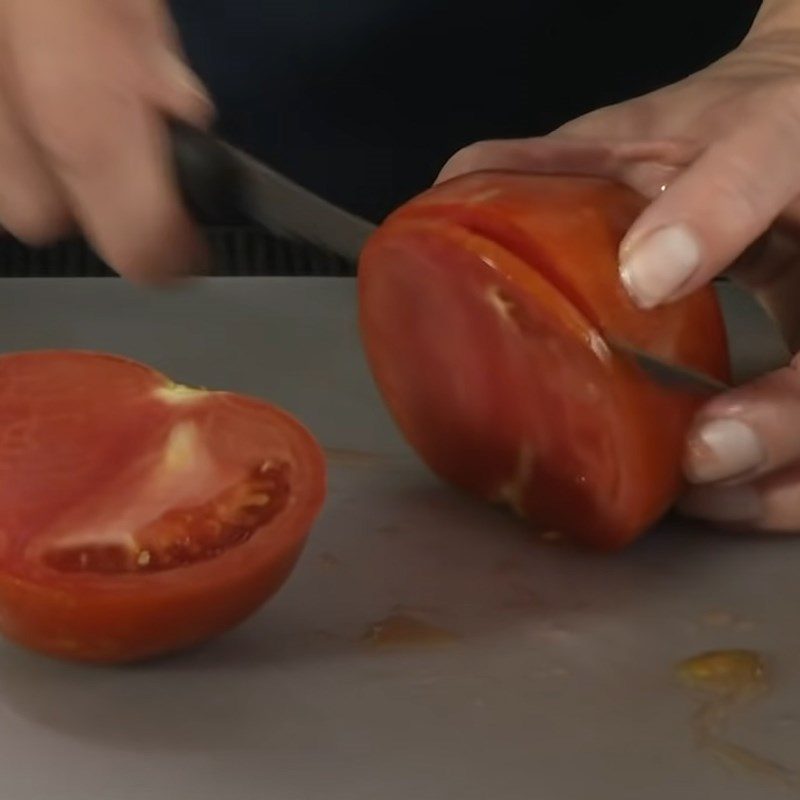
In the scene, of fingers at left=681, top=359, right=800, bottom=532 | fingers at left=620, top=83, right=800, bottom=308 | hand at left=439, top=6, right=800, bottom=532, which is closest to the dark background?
hand at left=439, top=6, right=800, bottom=532

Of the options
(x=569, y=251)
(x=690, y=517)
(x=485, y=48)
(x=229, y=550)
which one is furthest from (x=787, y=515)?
(x=485, y=48)

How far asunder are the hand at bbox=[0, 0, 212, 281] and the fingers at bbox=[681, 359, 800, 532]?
1.09 feet

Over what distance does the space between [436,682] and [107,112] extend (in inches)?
14.7

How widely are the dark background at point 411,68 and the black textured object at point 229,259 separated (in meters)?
0.07

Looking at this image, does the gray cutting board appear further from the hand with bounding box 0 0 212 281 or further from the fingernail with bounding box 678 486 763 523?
the hand with bounding box 0 0 212 281

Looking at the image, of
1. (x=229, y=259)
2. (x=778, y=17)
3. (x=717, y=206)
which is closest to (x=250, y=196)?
(x=717, y=206)

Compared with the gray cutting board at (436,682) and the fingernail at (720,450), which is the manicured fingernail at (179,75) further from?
the fingernail at (720,450)

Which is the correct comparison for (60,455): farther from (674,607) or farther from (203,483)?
(674,607)

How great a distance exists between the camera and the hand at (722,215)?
2.56 ft

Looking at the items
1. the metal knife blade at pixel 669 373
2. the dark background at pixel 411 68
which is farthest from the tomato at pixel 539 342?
the dark background at pixel 411 68

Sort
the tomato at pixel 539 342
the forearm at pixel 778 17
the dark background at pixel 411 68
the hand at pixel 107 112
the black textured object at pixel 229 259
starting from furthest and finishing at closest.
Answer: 1. the black textured object at pixel 229 259
2. the dark background at pixel 411 68
3. the forearm at pixel 778 17
4. the hand at pixel 107 112
5. the tomato at pixel 539 342

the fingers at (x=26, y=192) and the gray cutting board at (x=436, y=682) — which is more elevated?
the fingers at (x=26, y=192)

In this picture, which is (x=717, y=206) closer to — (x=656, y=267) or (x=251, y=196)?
(x=656, y=267)

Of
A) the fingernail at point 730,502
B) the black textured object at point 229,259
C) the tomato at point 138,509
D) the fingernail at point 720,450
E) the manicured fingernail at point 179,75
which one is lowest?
the black textured object at point 229,259
